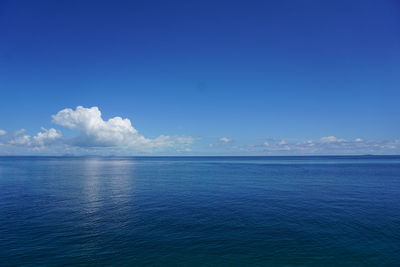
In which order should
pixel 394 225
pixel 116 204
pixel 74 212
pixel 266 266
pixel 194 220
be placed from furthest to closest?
1. pixel 116 204
2. pixel 74 212
3. pixel 194 220
4. pixel 394 225
5. pixel 266 266

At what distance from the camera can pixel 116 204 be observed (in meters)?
42.6

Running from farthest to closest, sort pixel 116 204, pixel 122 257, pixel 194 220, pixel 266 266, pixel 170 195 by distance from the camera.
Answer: pixel 170 195 < pixel 116 204 < pixel 194 220 < pixel 122 257 < pixel 266 266

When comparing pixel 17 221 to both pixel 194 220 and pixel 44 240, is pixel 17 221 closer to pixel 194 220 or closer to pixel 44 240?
pixel 44 240

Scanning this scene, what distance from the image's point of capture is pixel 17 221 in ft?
104

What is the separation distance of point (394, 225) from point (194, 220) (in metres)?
28.1

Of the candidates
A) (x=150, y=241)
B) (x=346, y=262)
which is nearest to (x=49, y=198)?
(x=150, y=241)

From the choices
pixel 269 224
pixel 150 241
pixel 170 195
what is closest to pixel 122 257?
pixel 150 241

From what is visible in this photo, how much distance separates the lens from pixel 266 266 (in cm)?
2041

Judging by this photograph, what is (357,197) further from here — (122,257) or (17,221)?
(17,221)

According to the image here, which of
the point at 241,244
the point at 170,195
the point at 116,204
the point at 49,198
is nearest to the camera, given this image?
the point at 241,244

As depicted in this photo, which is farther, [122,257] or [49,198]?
[49,198]

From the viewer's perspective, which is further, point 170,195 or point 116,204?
point 170,195

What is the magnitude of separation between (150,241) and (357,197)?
154 ft

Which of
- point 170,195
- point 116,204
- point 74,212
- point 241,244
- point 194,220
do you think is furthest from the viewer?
point 170,195
